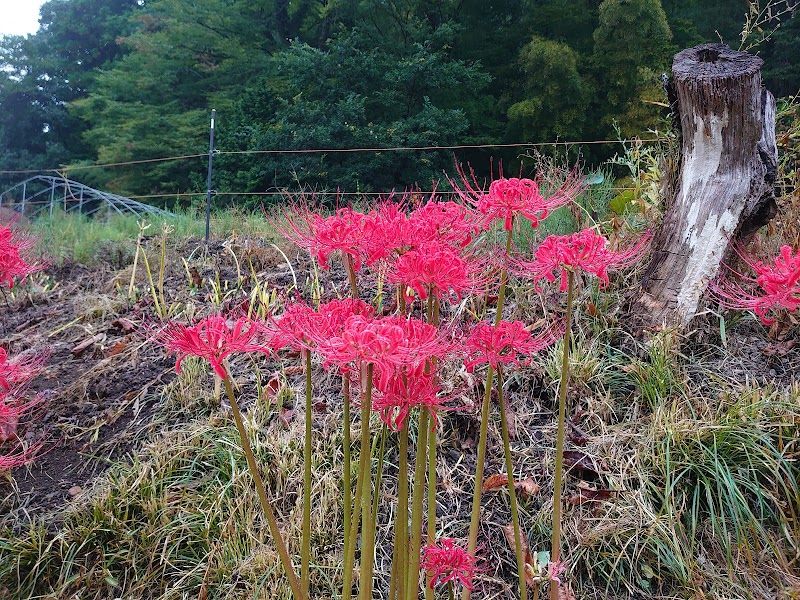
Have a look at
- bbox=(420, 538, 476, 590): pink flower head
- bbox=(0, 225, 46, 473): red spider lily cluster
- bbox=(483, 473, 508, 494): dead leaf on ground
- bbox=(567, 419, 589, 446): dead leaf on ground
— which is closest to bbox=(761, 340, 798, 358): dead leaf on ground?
bbox=(567, 419, 589, 446): dead leaf on ground

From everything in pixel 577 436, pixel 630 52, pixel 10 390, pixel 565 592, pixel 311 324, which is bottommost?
pixel 565 592

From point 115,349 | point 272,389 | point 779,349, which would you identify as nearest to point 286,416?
point 272,389

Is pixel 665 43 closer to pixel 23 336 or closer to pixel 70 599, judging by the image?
pixel 23 336

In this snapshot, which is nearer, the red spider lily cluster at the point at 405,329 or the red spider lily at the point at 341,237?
the red spider lily cluster at the point at 405,329

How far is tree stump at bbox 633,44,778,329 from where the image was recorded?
9.34 ft

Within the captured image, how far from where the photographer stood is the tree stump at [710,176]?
2848 mm

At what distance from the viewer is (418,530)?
4.08ft

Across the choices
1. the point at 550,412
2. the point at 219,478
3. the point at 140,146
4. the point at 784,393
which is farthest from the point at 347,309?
the point at 140,146

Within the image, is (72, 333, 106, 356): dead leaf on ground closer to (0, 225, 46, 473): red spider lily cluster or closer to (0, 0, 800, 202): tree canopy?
(0, 225, 46, 473): red spider lily cluster

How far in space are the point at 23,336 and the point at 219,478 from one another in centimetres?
205

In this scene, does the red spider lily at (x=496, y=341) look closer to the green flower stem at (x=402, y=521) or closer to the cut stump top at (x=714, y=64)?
the green flower stem at (x=402, y=521)

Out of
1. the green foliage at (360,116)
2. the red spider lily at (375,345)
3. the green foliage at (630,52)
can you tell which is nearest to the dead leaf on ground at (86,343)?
the red spider lily at (375,345)

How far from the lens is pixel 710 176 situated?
298 cm

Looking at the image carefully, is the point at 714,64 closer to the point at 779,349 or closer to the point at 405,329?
the point at 779,349
